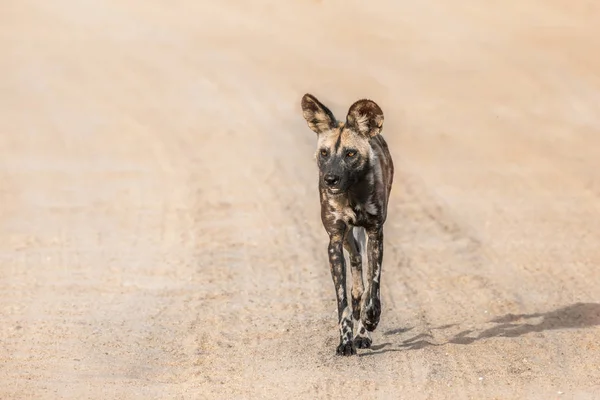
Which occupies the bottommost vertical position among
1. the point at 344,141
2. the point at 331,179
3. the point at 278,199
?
the point at 278,199

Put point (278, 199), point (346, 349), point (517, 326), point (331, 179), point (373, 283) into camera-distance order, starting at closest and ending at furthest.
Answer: point (331, 179)
point (346, 349)
point (373, 283)
point (517, 326)
point (278, 199)

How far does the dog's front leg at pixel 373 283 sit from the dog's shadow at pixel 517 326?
208 millimetres

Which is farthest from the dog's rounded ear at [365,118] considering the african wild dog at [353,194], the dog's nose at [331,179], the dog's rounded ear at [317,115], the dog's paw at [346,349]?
the dog's paw at [346,349]

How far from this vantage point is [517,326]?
8977 mm

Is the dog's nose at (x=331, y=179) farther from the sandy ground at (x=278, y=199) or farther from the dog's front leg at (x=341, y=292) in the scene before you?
the sandy ground at (x=278, y=199)

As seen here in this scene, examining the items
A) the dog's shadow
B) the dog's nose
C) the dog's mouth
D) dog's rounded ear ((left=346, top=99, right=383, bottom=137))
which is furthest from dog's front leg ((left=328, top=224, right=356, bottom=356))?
dog's rounded ear ((left=346, top=99, right=383, bottom=137))

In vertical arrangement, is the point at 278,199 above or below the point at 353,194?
below

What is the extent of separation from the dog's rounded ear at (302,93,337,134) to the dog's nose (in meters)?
0.48

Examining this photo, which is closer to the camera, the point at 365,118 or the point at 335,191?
the point at 335,191

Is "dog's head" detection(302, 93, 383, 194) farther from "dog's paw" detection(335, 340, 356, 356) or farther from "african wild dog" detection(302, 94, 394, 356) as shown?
"dog's paw" detection(335, 340, 356, 356)

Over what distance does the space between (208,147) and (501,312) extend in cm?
822

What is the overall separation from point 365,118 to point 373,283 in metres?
1.13

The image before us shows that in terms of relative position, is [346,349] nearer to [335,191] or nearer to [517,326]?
[335,191]

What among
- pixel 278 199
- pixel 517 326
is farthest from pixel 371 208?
pixel 278 199
